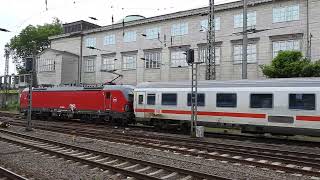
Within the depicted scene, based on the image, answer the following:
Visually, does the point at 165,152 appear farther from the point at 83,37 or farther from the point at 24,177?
the point at 83,37

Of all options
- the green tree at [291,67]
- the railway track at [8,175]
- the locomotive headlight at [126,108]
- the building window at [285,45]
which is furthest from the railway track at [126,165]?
the building window at [285,45]

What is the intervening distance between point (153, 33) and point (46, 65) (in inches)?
821

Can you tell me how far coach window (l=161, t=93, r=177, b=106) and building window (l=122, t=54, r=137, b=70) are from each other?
29400 mm

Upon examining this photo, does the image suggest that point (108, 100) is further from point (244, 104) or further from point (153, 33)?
point (153, 33)

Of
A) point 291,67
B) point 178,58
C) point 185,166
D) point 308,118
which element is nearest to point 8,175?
point 185,166

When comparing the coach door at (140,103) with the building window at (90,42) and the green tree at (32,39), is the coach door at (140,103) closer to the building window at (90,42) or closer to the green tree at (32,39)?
the building window at (90,42)

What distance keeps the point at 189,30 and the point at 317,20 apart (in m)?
15.1

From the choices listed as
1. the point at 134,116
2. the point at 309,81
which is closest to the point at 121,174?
the point at 309,81

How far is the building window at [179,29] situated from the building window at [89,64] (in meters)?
15.1

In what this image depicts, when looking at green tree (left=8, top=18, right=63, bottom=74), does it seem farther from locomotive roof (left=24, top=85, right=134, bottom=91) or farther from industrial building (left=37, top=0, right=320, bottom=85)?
locomotive roof (left=24, top=85, right=134, bottom=91)

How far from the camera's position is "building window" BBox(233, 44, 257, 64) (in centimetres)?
4097

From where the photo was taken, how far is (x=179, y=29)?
159 ft

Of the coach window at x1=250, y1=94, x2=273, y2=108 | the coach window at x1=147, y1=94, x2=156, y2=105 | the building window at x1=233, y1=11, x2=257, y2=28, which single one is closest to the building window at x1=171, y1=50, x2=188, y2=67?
the building window at x1=233, y1=11, x2=257, y2=28

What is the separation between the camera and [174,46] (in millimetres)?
48438
